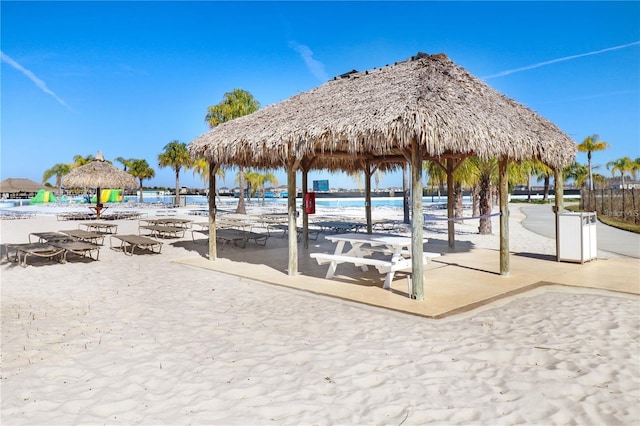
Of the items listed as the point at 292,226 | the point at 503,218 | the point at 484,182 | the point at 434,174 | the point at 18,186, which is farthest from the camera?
the point at 18,186

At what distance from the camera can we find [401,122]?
5648 mm

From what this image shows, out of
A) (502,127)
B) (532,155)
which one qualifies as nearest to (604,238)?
(532,155)

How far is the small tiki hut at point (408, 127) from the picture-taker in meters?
5.86

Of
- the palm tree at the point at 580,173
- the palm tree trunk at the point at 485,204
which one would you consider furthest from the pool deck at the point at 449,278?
the palm tree at the point at 580,173

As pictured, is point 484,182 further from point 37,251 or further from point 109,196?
point 109,196

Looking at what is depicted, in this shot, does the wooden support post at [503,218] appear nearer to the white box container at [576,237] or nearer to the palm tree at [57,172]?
the white box container at [576,237]

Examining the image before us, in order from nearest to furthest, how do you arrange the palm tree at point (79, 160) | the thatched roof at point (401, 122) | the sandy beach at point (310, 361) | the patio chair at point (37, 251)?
the sandy beach at point (310, 361) < the thatched roof at point (401, 122) < the patio chair at point (37, 251) < the palm tree at point (79, 160)

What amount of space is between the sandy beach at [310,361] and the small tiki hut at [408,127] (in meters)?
1.61

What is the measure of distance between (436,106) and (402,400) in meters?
4.08

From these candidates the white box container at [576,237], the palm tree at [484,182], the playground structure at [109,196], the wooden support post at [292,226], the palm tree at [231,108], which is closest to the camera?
the wooden support post at [292,226]

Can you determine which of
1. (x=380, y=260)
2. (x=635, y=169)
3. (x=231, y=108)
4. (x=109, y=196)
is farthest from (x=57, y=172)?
(x=635, y=169)

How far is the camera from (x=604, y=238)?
42.9 feet

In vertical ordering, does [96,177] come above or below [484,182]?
above

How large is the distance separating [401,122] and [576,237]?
530 centimetres
